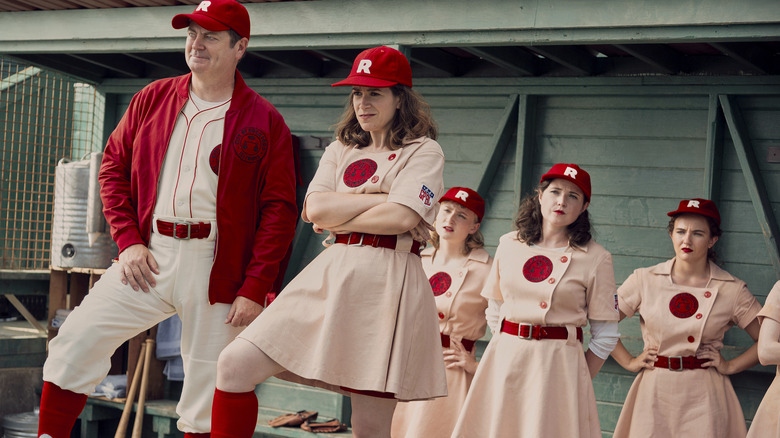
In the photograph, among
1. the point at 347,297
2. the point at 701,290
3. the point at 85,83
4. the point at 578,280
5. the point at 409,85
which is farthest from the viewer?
the point at 85,83

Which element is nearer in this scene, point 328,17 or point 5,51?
point 328,17

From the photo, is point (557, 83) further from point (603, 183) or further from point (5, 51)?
point (5, 51)

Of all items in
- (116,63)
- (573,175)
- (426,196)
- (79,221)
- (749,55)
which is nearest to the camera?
(426,196)

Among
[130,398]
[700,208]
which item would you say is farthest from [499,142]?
[130,398]

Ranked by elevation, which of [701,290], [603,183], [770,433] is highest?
[603,183]

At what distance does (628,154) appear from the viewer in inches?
262

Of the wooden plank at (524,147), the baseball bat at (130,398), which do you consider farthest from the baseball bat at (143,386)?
the wooden plank at (524,147)

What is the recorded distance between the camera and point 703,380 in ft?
17.7

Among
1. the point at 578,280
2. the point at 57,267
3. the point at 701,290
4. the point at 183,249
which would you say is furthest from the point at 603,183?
the point at 57,267

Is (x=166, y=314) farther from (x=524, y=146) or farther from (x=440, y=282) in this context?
(x=524, y=146)

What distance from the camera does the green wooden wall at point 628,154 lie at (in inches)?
246

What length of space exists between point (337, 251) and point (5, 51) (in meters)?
4.97

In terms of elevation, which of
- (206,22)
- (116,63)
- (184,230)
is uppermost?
(116,63)

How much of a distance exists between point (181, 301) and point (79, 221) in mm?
4648
